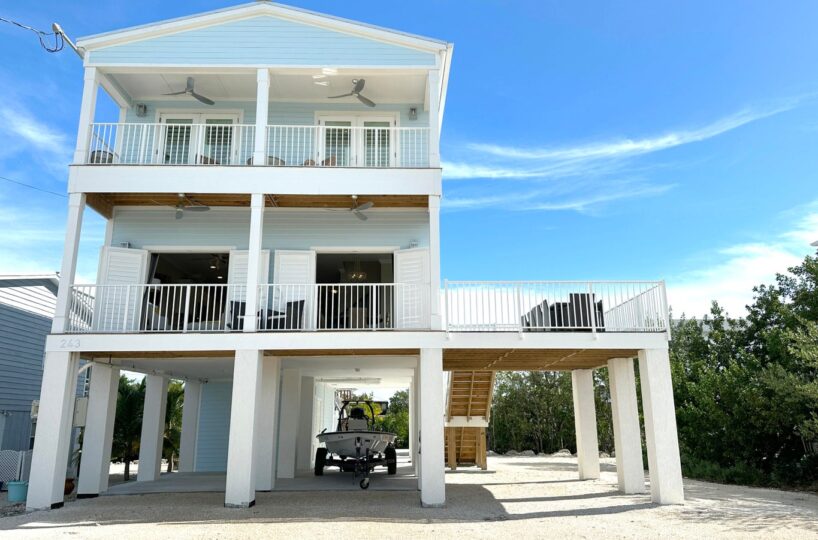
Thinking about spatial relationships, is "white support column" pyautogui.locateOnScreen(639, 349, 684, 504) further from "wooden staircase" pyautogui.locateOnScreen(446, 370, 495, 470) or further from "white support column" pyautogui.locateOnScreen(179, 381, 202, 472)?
"white support column" pyautogui.locateOnScreen(179, 381, 202, 472)

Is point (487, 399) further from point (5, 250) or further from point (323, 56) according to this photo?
point (5, 250)

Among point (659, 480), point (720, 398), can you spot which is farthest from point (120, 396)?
point (720, 398)

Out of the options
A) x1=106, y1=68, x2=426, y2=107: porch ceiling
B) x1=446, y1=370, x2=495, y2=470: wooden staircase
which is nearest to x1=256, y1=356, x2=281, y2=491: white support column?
x1=446, y1=370, x2=495, y2=470: wooden staircase

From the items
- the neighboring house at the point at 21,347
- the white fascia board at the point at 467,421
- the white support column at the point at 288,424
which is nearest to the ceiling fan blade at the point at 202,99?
the white support column at the point at 288,424

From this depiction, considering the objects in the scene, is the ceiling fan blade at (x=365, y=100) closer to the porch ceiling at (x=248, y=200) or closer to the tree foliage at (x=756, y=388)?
the porch ceiling at (x=248, y=200)

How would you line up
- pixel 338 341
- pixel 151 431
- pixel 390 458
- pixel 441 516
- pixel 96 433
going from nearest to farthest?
pixel 441 516, pixel 338 341, pixel 96 433, pixel 151 431, pixel 390 458

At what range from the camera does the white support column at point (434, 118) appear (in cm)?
1167

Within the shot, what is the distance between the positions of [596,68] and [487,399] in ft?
49.6

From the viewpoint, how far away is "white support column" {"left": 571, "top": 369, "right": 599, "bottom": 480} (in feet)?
46.8

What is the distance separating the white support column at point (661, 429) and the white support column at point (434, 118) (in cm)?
550

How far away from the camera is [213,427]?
17922 mm

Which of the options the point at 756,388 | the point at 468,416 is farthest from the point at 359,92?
the point at 756,388

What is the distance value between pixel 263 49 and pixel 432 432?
8405mm

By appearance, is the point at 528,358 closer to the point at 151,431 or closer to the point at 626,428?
the point at 626,428
